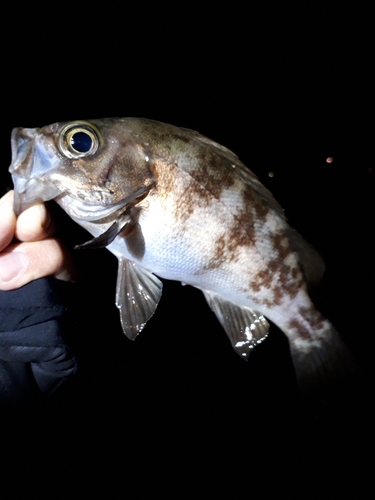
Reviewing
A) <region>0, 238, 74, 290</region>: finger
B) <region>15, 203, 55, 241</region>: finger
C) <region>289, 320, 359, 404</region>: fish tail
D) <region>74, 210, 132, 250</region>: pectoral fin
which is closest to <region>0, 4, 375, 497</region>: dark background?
<region>289, 320, 359, 404</region>: fish tail

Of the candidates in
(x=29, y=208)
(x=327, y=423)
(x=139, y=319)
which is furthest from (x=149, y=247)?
(x=327, y=423)

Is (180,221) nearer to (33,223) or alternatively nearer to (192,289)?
(33,223)

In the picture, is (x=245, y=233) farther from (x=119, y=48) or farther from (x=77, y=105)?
(x=119, y=48)

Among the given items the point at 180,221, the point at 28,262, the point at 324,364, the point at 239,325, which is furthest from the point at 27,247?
the point at 324,364

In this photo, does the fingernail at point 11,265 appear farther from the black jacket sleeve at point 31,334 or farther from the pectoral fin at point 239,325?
the pectoral fin at point 239,325

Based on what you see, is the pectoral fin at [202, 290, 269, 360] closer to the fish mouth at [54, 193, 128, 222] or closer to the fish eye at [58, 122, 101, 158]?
the fish mouth at [54, 193, 128, 222]
